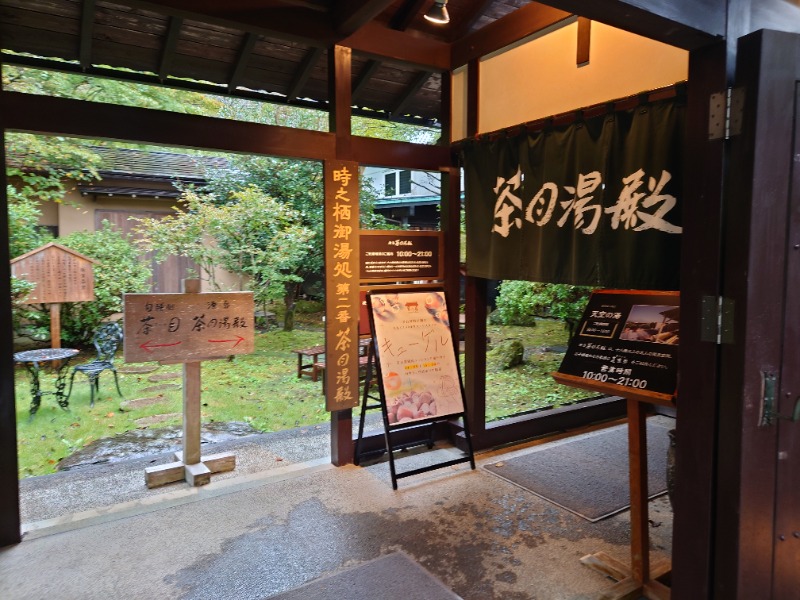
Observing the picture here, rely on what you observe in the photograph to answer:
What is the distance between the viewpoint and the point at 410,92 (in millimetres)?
5660

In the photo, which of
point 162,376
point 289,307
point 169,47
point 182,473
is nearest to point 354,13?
point 169,47

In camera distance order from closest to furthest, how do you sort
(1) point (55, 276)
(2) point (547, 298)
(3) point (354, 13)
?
(3) point (354, 13), (2) point (547, 298), (1) point (55, 276)

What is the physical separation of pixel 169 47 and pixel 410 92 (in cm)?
251

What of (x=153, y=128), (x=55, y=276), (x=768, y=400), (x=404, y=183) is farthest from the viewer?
(x=404, y=183)

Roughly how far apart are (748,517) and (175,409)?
6.55 m

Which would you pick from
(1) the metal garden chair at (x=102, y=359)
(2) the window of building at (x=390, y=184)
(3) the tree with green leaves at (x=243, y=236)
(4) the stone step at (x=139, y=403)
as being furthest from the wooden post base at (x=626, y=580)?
(2) the window of building at (x=390, y=184)

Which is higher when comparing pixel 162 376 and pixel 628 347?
pixel 628 347

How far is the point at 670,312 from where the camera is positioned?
2951mm

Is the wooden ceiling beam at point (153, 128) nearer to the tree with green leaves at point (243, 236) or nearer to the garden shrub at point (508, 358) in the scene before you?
the tree with green leaves at point (243, 236)

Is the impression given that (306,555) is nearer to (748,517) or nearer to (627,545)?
(627,545)

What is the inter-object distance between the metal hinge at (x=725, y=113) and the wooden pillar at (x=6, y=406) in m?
4.04

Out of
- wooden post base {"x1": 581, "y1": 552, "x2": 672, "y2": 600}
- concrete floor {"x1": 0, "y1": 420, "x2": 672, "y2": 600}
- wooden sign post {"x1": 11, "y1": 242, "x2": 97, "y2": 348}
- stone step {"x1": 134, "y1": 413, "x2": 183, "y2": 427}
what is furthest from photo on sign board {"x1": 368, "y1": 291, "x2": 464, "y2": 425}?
wooden sign post {"x1": 11, "y1": 242, "x2": 97, "y2": 348}

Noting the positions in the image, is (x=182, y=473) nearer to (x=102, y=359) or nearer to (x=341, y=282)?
(x=341, y=282)

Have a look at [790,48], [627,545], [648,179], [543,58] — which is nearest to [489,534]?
A: [627,545]
